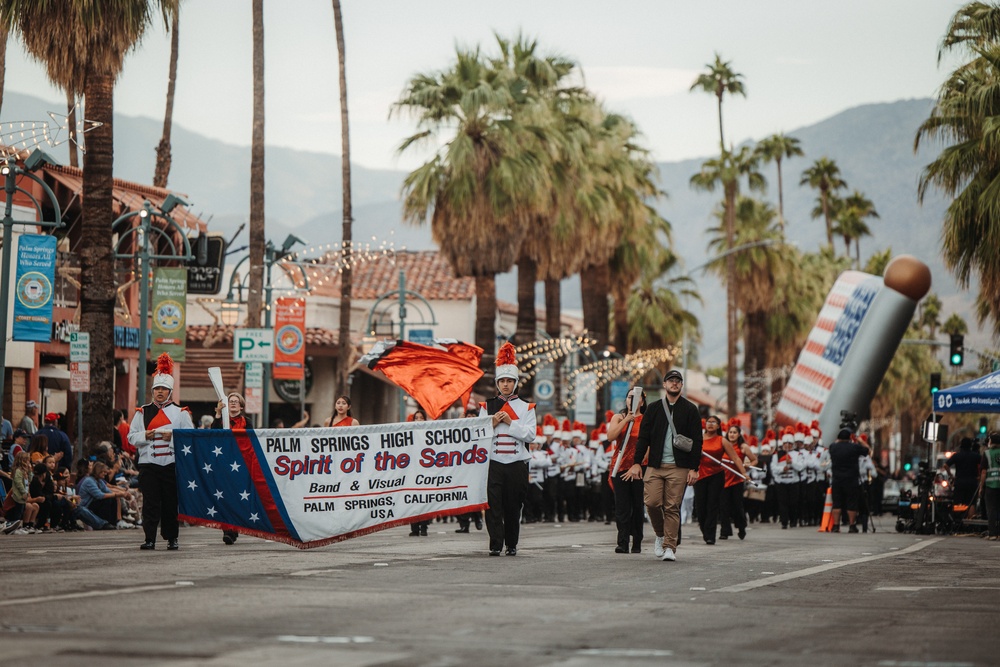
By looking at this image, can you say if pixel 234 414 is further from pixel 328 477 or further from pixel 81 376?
pixel 81 376

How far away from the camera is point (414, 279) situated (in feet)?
232

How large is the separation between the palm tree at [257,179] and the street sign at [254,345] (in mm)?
2144

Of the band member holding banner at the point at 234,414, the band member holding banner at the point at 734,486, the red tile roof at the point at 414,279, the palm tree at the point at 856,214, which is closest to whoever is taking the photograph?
the band member holding banner at the point at 234,414

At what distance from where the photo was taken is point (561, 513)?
113 ft

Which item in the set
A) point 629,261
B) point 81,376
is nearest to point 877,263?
point 629,261

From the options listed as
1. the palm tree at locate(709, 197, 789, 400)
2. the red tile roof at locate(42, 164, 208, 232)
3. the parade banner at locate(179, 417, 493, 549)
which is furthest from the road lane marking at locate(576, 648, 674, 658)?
the palm tree at locate(709, 197, 789, 400)

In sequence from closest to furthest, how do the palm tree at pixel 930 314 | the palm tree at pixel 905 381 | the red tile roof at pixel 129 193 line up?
the red tile roof at pixel 129 193, the palm tree at pixel 905 381, the palm tree at pixel 930 314

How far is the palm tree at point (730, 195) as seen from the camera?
6022 centimetres

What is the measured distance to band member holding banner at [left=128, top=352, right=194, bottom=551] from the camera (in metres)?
16.7

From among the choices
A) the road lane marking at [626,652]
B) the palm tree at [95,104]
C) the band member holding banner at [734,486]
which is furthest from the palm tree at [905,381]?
the road lane marking at [626,652]

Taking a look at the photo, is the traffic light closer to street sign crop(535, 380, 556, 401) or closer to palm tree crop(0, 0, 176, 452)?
street sign crop(535, 380, 556, 401)

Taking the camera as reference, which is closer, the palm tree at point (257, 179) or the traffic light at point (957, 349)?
the palm tree at point (257, 179)

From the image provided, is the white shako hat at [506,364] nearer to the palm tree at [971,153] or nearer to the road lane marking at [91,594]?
the road lane marking at [91,594]

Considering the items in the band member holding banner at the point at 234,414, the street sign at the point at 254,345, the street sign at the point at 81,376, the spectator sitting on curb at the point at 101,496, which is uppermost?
the street sign at the point at 254,345
